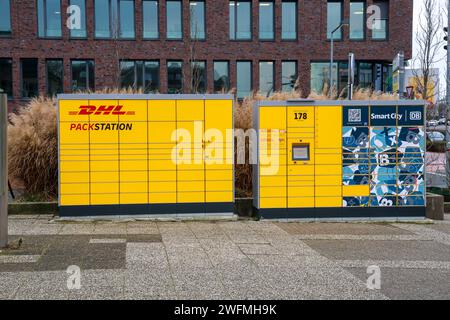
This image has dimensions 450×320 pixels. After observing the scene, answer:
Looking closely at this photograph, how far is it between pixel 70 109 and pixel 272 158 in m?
4.15

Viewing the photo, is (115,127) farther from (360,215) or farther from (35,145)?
(360,215)

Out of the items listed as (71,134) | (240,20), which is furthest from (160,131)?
(240,20)

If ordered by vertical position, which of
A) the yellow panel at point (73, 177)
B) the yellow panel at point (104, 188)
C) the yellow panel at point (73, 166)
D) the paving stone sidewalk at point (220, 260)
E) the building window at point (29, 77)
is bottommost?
the paving stone sidewalk at point (220, 260)

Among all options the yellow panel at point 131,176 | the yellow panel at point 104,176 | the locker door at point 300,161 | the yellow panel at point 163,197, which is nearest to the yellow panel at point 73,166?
the yellow panel at point 104,176

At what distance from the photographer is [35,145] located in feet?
42.0

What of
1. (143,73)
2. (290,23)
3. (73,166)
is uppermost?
(290,23)

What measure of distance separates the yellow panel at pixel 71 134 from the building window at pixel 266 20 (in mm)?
27126

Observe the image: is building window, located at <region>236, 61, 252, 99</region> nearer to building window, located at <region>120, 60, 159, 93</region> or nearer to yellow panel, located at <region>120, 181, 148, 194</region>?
building window, located at <region>120, 60, 159, 93</region>

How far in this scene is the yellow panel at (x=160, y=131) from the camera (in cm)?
1138

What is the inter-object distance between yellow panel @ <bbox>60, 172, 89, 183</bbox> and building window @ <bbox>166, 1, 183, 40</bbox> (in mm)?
26200

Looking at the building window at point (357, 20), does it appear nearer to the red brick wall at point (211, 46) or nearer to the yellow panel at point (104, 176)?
the red brick wall at point (211, 46)

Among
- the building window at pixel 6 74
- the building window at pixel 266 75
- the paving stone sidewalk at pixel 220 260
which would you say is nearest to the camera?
the paving stone sidewalk at pixel 220 260

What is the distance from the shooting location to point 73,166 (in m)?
11.2

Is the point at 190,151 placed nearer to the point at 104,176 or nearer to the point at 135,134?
the point at 135,134
